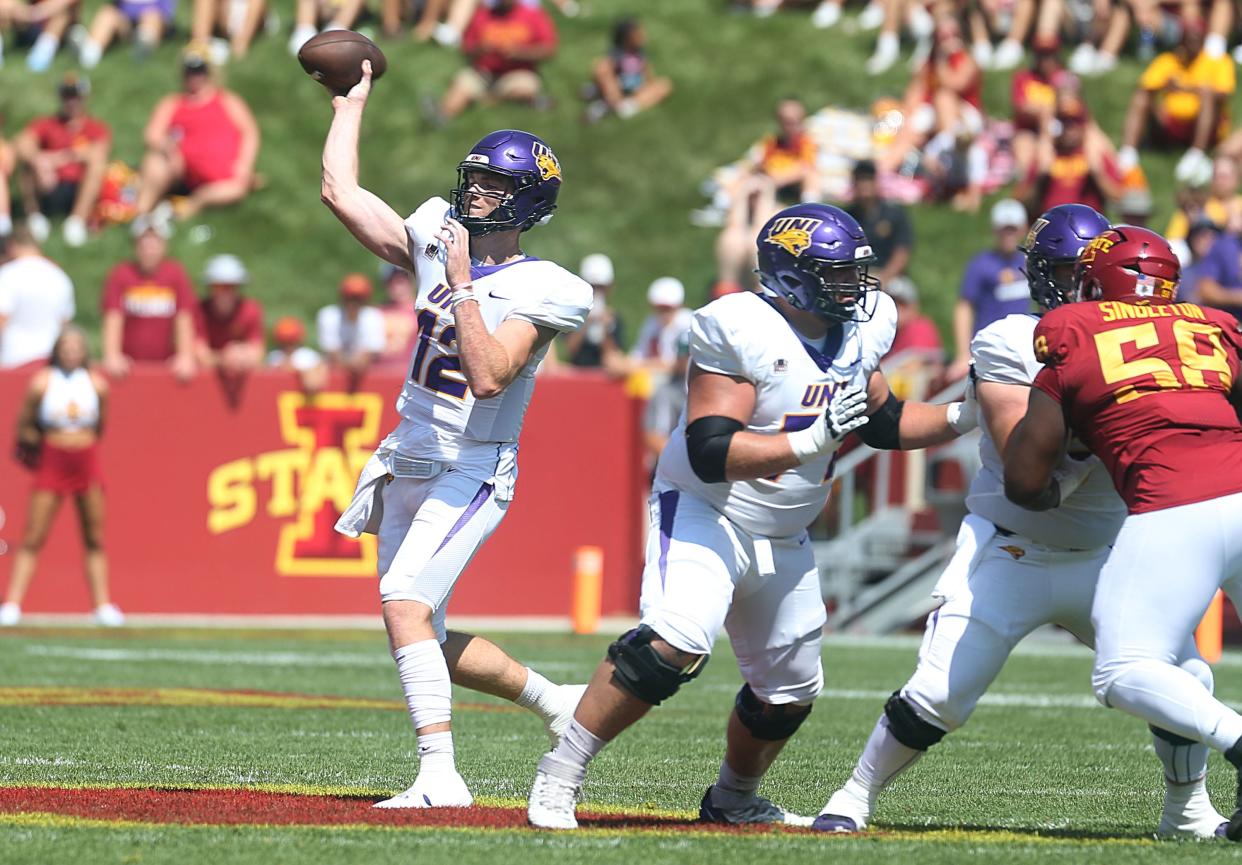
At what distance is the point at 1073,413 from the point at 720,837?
4.70ft

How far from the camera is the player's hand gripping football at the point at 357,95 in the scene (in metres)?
6.59

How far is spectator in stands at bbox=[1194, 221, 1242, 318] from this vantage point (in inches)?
539

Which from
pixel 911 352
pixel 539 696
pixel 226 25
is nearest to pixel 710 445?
pixel 539 696

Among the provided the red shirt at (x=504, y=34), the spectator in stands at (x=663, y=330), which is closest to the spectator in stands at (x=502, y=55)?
the red shirt at (x=504, y=34)

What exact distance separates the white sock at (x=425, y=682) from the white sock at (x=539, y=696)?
0.53 meters

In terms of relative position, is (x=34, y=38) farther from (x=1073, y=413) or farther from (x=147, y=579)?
(x=1073, y=413)

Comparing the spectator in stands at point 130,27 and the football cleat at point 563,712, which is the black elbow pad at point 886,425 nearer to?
the football cleat at point 563,712

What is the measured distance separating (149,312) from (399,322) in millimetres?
1801

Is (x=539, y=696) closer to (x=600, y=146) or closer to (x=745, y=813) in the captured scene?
(x=745, y=813)

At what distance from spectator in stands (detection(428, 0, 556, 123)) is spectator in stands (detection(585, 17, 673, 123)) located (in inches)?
22.2

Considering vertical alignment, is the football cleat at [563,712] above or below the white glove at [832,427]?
below

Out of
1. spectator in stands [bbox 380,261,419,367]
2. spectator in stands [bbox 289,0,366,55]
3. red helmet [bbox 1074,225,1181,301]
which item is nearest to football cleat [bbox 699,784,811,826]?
red helmet [bbox 1074,225,1181,301]

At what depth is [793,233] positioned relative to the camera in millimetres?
5656

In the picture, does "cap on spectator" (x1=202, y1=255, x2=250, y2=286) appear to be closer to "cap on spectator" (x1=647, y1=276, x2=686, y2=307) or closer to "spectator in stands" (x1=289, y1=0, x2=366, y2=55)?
"cap on spectator" (x1=647, y1=276, x2=686, y2=307)
